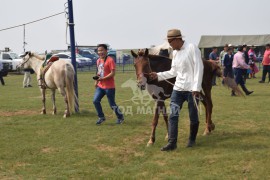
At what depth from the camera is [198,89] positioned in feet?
19.2

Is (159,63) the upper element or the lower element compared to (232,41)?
lower

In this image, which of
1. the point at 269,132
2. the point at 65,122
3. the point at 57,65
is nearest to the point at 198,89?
the point at 269,132

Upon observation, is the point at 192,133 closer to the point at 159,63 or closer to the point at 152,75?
the point at 152,75

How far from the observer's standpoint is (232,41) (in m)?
41.7

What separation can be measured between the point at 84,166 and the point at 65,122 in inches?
153

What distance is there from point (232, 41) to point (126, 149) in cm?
3747

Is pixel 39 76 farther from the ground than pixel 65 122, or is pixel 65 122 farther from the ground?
pixel 39 76

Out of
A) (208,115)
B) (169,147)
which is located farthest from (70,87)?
(169,147)

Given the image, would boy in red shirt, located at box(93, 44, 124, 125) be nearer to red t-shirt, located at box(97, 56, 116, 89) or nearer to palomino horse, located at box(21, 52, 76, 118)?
red t-shirt, located at box(97, 56, 116, 89)

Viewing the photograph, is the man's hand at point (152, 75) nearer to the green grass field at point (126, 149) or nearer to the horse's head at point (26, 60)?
the green grass field at point (126, 149)

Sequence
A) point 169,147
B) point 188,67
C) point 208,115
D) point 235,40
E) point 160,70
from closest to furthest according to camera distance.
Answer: point 188,67, point 169,147, point 160,70, point 208,115, point 235,40

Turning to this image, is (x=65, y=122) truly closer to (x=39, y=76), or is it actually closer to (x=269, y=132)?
(x=39, y=76)

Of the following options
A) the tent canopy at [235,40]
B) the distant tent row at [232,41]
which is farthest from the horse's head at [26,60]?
the tent canopy at [235,40]

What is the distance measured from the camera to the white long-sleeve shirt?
19.4ft
